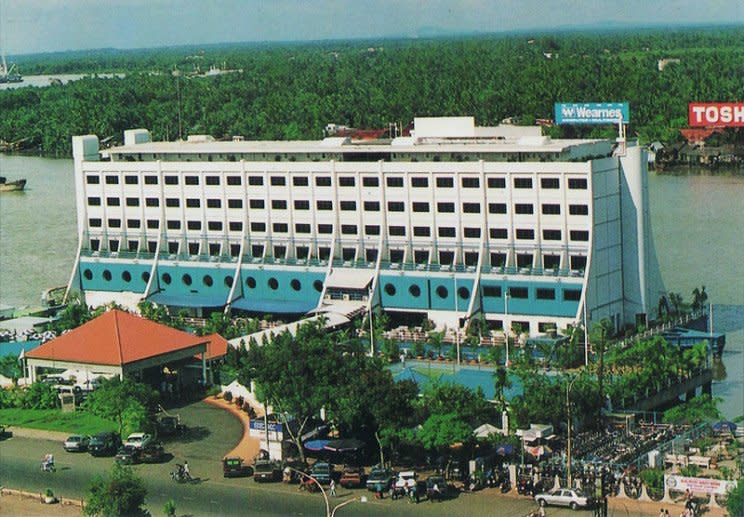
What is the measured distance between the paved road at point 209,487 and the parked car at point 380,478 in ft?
0.19

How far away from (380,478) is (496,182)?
4.58 m

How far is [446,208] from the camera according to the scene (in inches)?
512

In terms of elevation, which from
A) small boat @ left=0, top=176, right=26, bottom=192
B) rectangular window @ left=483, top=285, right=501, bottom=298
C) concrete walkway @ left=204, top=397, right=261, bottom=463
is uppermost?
rectangular window @ left=483, top=285, right=501, bottom=298

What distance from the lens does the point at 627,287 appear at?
12.8 m

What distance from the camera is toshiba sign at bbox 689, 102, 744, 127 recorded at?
22.1 m

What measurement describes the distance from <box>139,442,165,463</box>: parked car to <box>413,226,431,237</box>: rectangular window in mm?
4075

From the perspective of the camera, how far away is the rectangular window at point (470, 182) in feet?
42.2

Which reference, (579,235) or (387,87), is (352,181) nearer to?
(579,235)

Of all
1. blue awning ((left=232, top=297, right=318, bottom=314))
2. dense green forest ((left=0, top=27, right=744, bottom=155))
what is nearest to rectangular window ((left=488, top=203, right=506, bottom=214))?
blue awning ((left=232, top=297, right=318, bottom=314))

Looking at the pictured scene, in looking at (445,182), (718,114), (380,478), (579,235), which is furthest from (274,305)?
(718,114)

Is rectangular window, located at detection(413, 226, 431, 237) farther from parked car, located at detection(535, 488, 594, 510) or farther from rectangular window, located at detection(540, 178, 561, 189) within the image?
parked car, located at detection(535, 488, 594, 510)

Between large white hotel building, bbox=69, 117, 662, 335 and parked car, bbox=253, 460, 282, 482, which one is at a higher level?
large white hotel building, bbox=69, 117, 662, 335

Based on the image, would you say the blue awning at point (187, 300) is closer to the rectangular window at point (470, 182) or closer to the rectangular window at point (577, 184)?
the rectangular window at point (470, 182)

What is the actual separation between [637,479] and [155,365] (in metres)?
3.62
